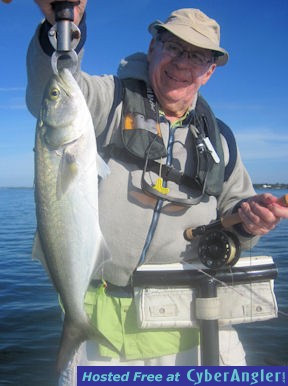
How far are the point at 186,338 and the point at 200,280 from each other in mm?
565

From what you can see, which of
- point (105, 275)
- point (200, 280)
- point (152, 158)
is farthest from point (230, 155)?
point (105, 275)

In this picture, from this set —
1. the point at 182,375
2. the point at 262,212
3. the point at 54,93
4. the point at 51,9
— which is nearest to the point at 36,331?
the point at 182,375

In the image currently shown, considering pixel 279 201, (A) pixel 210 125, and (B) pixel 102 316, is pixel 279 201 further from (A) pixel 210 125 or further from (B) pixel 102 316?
(B) pixel 102 316

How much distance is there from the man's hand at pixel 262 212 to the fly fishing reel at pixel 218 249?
0.24 meters

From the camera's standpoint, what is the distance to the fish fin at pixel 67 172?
8.51 ft

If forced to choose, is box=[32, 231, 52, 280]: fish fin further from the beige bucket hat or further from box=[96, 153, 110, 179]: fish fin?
the beige bucket hat

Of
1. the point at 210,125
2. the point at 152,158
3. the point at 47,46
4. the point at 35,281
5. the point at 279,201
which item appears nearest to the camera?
the point at 47,46

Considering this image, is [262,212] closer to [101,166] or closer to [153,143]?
[153,143]

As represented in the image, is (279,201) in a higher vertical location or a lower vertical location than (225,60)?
lower

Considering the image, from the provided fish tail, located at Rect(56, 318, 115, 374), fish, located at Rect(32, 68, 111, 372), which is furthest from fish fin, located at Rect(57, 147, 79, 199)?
fish tail, located at Rect(56, 318, 115, 374)

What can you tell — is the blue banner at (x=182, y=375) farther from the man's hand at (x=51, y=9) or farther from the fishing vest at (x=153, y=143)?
the man's hand at (x=51, y=9)

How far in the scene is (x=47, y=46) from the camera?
2672 mm

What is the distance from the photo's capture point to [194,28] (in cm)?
362

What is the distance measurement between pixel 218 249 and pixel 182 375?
1093 mm
